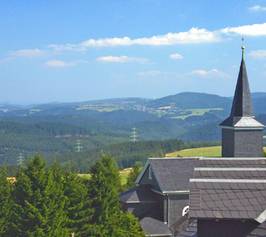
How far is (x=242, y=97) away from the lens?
33.7m

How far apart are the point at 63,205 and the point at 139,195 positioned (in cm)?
858

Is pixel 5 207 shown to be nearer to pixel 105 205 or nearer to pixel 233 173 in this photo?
pixel 105 205

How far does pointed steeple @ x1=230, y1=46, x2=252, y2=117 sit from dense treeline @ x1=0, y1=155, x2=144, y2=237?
9172mm

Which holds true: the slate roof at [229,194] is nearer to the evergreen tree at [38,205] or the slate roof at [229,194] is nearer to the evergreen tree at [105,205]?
the evergreen tree at [38,205]

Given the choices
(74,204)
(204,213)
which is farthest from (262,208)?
(74,204)

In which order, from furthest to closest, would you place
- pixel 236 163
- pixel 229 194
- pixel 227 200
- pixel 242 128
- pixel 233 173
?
pixel 242 128
pixel 236 163
pixel 233 173
pixel 229 194
pixel 227 200

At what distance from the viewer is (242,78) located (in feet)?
112

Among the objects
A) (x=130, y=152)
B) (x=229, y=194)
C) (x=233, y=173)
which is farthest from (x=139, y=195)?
(x=130, y=152)

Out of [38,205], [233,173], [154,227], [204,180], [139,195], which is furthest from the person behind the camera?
[139,195]

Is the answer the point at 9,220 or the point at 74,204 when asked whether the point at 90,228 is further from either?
A: the point at 9,220

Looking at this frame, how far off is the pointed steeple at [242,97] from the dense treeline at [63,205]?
917 centimetres

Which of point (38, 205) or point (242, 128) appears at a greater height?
point (242, 128)

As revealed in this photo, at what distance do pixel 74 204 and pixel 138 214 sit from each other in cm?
656

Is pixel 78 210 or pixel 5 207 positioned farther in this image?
pixel 5 207
